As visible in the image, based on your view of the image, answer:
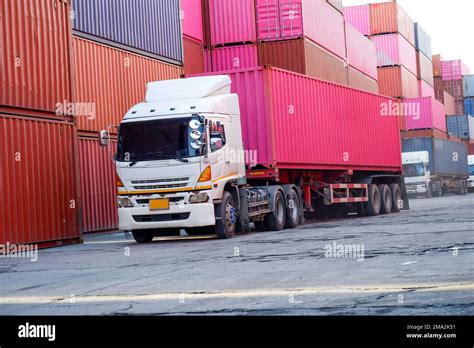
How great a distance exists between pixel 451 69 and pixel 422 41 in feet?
39.5

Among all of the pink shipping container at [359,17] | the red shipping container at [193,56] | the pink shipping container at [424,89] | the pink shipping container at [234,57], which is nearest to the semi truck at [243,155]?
the pink shipping container at [234,57]

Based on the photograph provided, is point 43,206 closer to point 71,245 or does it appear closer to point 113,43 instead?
point 71,245

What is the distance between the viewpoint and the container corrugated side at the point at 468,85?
6569 centimetres

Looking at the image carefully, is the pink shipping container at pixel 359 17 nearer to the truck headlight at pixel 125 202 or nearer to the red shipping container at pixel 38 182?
the red shipping container at pixel 38 182

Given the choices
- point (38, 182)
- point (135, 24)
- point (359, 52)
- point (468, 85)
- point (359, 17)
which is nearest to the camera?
point (38, 182)

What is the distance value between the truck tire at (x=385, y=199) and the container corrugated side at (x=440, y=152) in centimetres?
2023

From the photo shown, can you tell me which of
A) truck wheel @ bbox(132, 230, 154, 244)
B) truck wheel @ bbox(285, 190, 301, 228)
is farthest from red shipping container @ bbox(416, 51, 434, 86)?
truck wheel @ bbox(132, 230, 154, 244)

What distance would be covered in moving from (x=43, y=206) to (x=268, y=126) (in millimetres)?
4982

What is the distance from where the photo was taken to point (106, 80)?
2170 cm

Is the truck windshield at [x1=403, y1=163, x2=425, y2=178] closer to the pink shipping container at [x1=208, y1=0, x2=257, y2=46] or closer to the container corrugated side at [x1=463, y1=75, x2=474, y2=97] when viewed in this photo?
the pink shipping container at [x1=208, y1=0, x2=257, y2=46]

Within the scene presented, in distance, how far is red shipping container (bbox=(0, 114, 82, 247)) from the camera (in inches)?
609

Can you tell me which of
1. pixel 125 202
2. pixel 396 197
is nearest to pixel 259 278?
pixel 125 202

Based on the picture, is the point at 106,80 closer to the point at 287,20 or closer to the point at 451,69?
the point at 287,20
